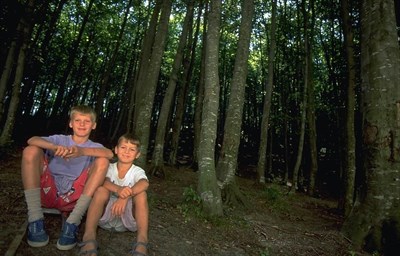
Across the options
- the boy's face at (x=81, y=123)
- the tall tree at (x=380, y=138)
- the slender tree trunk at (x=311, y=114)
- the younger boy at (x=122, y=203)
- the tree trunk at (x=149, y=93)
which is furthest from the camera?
the slender tree trunk at (x=311, y=114)

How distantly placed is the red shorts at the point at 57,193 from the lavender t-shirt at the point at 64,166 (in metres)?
0.06

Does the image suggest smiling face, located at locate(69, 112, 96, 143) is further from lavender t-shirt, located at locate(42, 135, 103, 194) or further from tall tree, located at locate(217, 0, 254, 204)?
tall tree, located at locate(217, 0, 254, 204)

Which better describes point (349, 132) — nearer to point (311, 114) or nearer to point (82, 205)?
point (311, 114)

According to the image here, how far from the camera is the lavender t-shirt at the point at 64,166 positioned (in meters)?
3.58

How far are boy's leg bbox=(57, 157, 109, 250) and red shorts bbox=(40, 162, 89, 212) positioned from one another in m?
0.19

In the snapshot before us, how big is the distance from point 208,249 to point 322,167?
75.0 feet

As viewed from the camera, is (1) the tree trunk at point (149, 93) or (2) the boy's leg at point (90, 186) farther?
(1) the tree trunk at point (149, 93)

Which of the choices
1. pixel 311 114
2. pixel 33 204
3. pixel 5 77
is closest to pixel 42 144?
pixel 33 204

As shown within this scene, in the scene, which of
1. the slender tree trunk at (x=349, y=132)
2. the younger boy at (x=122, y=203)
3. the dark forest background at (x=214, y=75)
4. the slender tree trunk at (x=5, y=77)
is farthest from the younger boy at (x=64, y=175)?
the slender tree trunk at (x=349, y=132)

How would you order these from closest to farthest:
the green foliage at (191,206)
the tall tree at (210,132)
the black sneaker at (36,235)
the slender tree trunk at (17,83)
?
1. the black sneaker at (36,235)
2. the green foliage at (191,206)
3. the tall tree at (210,132)
4. the slender tree trunk at (17,83)

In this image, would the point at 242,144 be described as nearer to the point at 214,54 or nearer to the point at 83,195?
the point at 214,54

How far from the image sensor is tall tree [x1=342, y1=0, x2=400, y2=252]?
5211mm

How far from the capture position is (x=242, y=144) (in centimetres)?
2847

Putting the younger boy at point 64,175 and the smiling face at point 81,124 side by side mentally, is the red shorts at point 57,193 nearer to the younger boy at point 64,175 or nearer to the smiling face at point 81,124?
the younger boy at point 64,175
